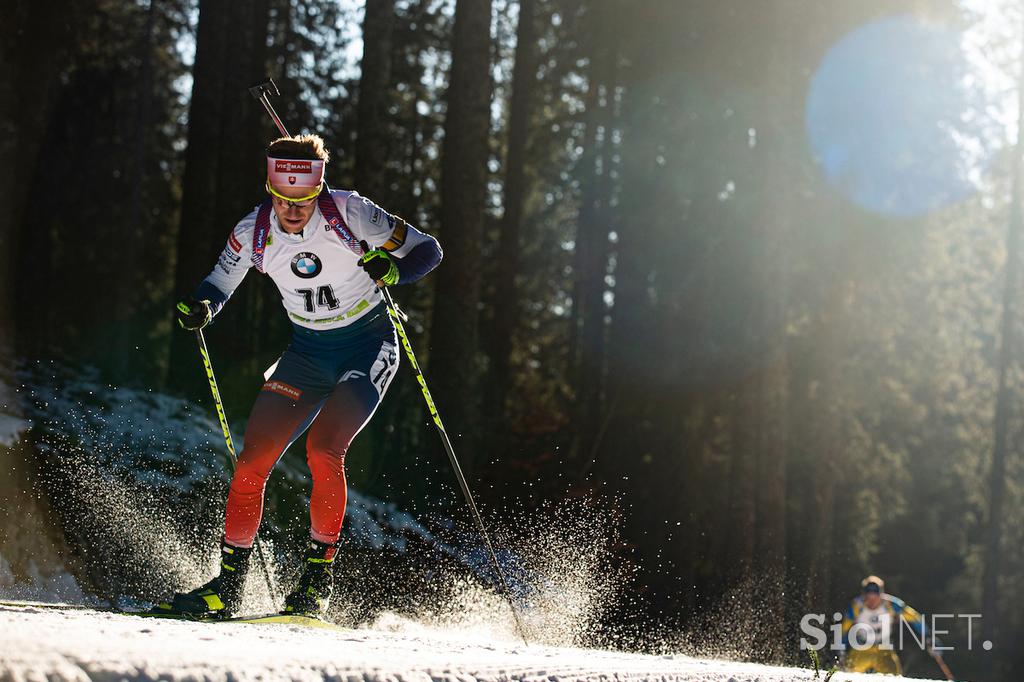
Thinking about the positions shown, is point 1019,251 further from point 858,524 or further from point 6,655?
point 6,655

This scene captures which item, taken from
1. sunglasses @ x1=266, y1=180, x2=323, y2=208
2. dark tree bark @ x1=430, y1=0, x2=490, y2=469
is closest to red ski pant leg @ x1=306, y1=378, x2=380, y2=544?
sunglasses @ x1=266, y1=180, x2=323, y2=208

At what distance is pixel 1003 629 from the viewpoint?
39219 millimetres

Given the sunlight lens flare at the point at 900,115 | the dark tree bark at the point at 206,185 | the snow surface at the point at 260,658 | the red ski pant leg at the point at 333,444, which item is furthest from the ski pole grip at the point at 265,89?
the sunlight lens flare at the point at 900,115

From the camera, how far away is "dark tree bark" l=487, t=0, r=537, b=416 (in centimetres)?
2173

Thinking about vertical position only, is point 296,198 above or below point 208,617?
above

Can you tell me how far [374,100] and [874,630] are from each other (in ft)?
27.9

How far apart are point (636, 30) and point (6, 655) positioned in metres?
Answer: 22.1

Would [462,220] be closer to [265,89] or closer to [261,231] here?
[265,89]

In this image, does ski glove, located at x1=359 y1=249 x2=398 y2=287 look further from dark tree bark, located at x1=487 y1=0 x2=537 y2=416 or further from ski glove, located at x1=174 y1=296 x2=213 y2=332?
dark tree bark, located at x1=487 y1=0 x2=537 y2=416

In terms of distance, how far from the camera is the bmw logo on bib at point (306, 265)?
6246 mm

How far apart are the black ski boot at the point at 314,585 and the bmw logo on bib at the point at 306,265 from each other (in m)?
1.55

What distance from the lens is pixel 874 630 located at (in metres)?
12.9

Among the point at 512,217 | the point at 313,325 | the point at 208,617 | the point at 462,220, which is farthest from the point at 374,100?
the point at 208,617
